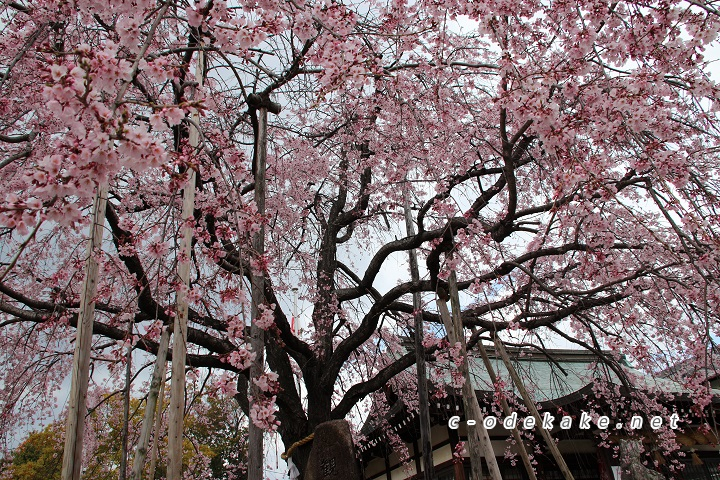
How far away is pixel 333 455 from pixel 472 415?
1.73m

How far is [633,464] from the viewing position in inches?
251

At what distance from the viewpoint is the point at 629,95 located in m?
2.81

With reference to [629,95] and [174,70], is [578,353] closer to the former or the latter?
[629,95]

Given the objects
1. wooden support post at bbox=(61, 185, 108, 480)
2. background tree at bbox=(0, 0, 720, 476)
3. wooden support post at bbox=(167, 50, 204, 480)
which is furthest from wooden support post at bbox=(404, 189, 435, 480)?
wooden support post at bbox=(61, 185, 108, 480)

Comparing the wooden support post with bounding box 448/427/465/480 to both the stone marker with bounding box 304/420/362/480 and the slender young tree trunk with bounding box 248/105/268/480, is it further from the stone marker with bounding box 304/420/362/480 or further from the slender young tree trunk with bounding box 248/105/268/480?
the slender young tree trunk with bounding box 248/105/268/480

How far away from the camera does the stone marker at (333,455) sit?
482 centimetres

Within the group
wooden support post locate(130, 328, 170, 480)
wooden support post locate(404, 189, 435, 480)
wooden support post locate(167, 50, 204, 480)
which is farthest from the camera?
wooden support post locate(404, 189, 435, 480)

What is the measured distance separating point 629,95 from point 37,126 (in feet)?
17.0

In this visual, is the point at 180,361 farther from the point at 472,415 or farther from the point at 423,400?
the point at 423,400

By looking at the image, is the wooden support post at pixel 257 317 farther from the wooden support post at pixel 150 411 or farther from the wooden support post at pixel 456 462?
the wooden support post at pixel 456 462

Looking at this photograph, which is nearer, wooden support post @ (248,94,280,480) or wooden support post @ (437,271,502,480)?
wooden support post @ (248,94,280,480)

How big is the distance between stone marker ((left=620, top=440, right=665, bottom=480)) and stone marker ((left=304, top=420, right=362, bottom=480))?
4043 mm

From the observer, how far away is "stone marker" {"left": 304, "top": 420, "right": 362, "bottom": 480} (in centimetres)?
482

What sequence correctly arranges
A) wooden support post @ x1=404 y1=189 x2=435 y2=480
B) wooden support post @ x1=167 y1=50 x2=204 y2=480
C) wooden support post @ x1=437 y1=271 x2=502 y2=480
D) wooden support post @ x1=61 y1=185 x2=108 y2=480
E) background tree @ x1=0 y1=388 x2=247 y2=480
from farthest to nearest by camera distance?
background tree @ x1=0 y1=388 x2=247 y2=480 < wooden support post @ x1=404 y1=189 x2=435 y2=480 < wooden support post @ x1=437 y1=271 x2=502 y2=480 < wooden support post @ x1=167 y1=50 x2=204 y2=480 < wooden support post @ x1=61 y1=185 x2=108 y2=480
